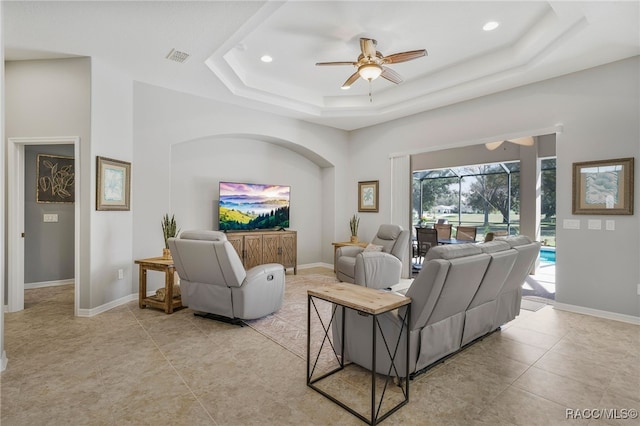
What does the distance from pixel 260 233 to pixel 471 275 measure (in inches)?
161

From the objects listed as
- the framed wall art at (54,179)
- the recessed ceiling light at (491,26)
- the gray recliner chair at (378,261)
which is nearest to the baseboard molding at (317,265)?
the gray recliner chair at (378,261)

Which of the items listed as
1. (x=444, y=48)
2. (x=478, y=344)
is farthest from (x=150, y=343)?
(x=444, y=48)

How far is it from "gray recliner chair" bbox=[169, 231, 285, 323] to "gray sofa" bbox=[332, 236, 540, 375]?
3.96 feet

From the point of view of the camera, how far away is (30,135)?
388 cm

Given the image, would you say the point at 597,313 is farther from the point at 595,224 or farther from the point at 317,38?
the point at 317,38

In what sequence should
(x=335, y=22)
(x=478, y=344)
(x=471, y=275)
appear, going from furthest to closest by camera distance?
1. (x=335, y=22)
2. (x=478, y=344)
3. (x=471, y=275)

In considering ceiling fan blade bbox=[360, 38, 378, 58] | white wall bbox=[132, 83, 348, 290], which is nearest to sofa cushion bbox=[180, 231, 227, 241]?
white wall bbox=[132, 83, 348, 290]

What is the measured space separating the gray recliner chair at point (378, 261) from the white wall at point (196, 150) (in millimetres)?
1622

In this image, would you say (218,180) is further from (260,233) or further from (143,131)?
(143,131)

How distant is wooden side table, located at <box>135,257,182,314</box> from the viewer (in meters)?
3.94

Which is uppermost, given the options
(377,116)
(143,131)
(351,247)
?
(377,116)

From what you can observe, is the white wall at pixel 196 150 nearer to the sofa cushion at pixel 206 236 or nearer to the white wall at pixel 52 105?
the white wall at pixel 52 105

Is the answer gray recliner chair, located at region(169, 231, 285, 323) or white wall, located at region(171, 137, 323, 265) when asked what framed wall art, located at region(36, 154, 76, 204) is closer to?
white wall, located at region(171, 137, 323, 265)

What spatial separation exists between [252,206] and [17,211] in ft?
10.6
